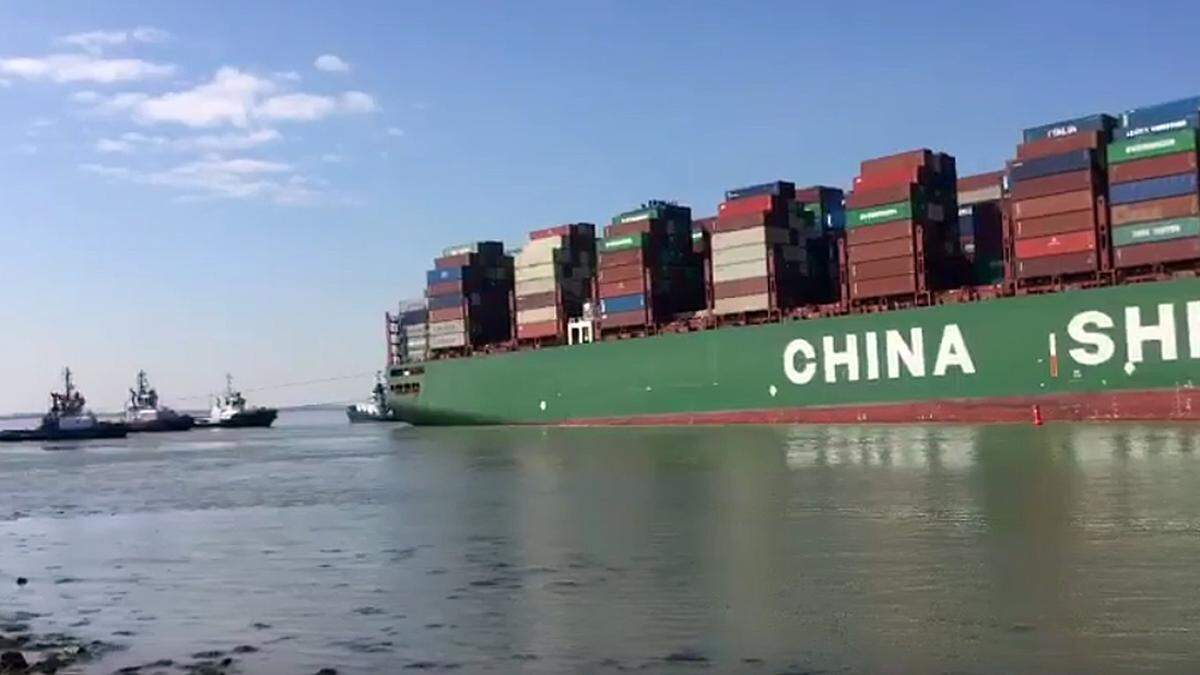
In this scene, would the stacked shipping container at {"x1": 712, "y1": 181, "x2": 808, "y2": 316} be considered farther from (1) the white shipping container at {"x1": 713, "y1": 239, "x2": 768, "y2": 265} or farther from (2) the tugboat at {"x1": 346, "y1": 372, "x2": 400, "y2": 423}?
(2) the tugboat at {"x1": 346, "y1": 372, "x2": 400, "y2": 423}

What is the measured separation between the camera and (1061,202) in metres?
39.7

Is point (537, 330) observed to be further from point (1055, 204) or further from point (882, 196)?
point (1055, 204)

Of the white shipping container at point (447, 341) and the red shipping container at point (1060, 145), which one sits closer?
the red shipping container at point (1060, 145)

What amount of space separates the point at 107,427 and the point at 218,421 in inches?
831

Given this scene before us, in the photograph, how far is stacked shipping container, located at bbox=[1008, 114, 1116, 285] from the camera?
128 feet

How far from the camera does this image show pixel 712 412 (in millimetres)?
50750

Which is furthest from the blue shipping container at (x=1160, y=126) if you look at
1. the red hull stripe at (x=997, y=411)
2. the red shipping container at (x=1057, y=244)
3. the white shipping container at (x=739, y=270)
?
the white shipping container at (x=739, y=270)

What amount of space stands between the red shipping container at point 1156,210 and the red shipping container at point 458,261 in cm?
3611

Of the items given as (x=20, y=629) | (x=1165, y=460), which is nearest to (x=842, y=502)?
(x=1165, y=460)

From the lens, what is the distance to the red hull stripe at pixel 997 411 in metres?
36.8

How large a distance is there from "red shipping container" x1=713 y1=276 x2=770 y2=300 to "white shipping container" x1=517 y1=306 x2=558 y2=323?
10.9 metres

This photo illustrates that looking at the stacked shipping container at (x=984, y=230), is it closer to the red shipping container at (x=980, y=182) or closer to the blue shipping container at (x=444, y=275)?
the red shipping container at (x=980, y=182)

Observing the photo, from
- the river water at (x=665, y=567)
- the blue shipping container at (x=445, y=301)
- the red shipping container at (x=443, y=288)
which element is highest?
the red shipping container at (x=443, y=288)

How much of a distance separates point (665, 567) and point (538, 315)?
47.5 metres
